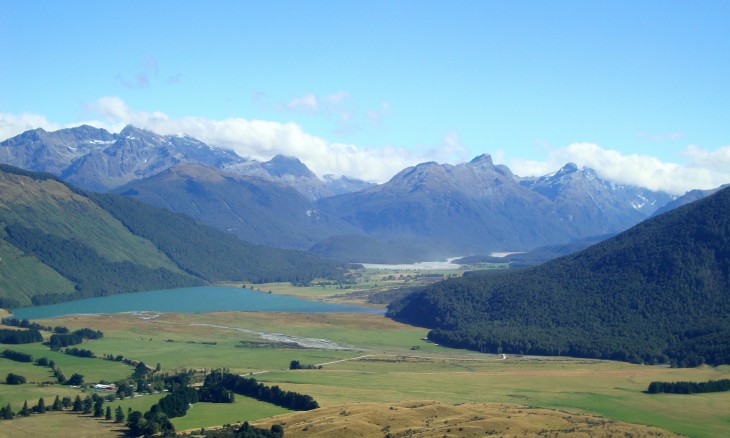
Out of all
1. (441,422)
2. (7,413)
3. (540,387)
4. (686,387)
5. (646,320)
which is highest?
(646,320)

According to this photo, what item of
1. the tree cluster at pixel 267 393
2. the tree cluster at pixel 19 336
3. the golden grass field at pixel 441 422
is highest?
the tree cluster at pixel 19 336

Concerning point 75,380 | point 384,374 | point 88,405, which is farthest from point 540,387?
point 75,380

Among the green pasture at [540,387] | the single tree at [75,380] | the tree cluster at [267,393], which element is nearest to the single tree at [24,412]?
the single tree at [75,380]

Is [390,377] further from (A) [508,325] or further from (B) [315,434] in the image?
(A) [508,325]

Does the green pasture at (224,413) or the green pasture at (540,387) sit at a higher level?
the green pasture at (540,387)

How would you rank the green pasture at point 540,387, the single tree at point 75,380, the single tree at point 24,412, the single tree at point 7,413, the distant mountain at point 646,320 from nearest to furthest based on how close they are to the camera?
the single tree at point 7,413, the single tree at point 24,412, the green pasture at point 540,387, the single tree at point 75,380, the distant mountain at point 646,320

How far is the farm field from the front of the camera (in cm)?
11275

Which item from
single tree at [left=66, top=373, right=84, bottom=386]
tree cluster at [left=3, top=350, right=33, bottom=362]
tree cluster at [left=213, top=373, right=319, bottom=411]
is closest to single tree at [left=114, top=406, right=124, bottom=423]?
tree cluster at [left=213, top=373, right=319, bottom=411]

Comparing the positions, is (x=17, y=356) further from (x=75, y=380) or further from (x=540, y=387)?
(x=540, y=387)

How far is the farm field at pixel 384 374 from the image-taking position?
112750 millimetres

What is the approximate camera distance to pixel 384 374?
141875mm

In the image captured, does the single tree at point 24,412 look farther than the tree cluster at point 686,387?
No

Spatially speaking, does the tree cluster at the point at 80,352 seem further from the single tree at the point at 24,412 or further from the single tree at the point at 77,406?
the single tree at the point at 24,412

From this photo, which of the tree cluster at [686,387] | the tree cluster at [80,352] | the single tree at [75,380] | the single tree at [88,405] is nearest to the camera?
the single tree at [88,405]
